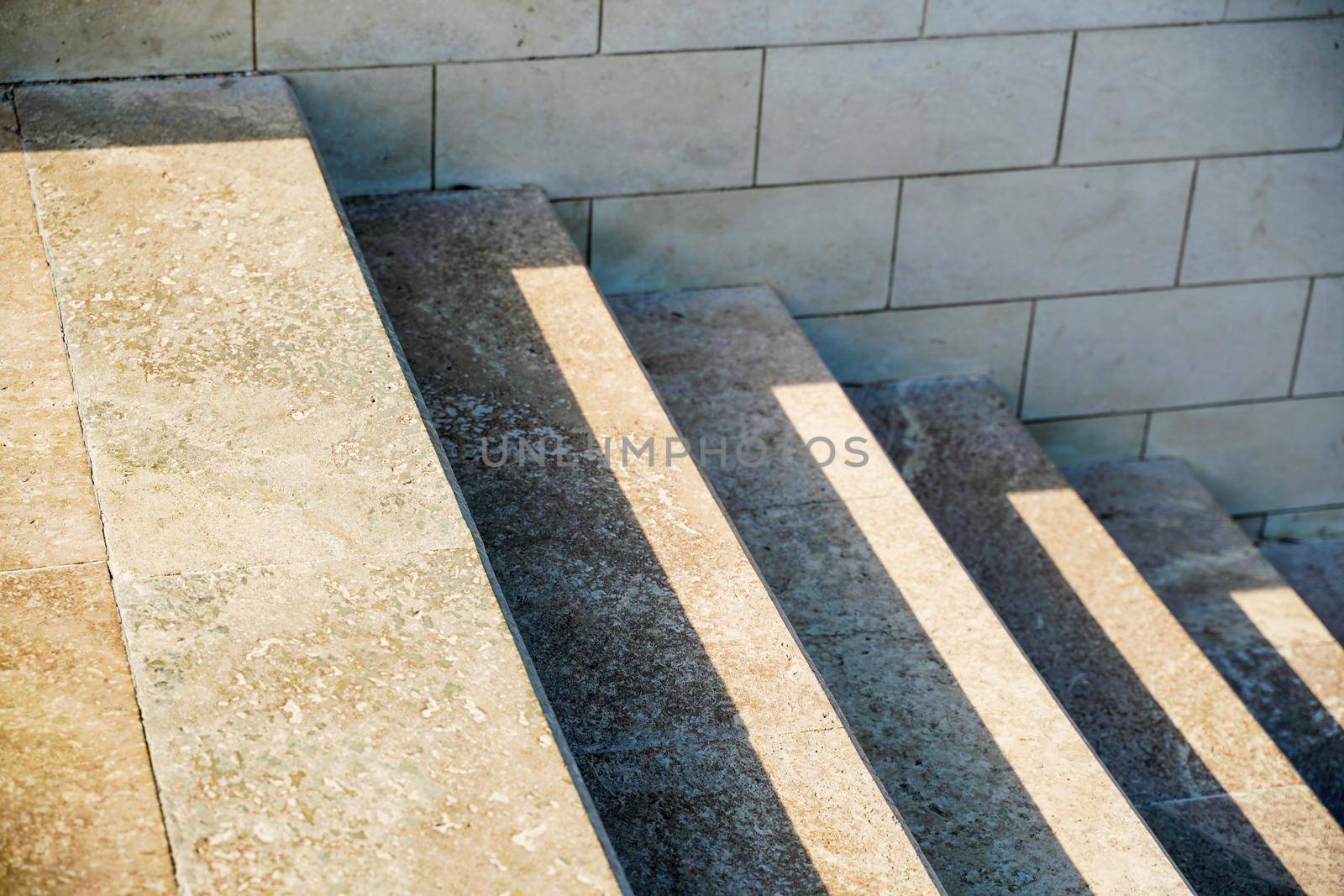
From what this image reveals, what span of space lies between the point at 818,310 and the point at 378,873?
3800mm

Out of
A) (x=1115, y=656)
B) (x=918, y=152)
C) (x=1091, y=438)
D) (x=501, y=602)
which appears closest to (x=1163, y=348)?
(x=1091, y=438)

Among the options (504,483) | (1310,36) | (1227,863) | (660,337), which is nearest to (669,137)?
(660,337)

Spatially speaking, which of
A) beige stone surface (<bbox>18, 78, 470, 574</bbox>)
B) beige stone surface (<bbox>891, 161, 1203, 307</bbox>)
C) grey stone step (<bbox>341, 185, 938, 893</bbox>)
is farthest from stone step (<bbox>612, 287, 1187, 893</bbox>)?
beige stone surface (<bbox>18, 78, 470, 574</bbox>)

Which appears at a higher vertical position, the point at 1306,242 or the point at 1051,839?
the point at 1306,242

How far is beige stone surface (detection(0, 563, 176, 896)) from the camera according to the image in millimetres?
2244

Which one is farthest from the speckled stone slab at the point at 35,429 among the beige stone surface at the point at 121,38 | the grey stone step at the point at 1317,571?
the grey stone step at the point at 1317,571

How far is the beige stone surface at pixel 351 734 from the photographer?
7.44 feet

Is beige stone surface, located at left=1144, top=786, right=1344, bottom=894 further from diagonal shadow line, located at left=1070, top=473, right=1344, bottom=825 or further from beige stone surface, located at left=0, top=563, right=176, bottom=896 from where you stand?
beige stone surface, located at left=0, top=563, right=176, bottom=896

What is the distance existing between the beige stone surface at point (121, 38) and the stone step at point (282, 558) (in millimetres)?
453

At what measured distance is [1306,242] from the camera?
19.9 feet

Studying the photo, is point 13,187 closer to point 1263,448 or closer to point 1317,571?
point 1263,448

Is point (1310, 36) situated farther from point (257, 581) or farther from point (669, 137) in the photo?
point (257, 581)

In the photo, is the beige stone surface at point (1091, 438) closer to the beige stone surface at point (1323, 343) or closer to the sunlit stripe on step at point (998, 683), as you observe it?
the beige stone surface at point (1323, 343)

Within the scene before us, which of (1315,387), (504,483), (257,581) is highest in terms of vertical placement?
(257,581)
